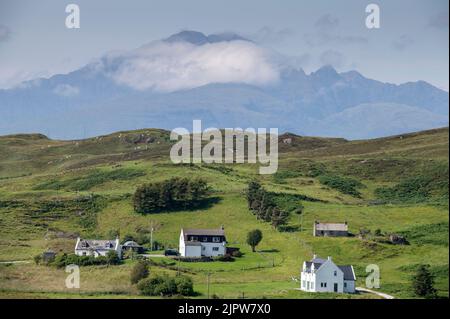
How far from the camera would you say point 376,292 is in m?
79.2

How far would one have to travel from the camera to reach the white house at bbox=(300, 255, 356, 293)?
80.1m

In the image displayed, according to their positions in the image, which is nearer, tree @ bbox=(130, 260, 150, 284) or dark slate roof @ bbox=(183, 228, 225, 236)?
tree @ bbox=(130, 260, 150, 284)

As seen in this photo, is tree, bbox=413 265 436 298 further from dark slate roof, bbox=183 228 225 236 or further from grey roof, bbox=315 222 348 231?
dark slate roof, bbox=183 228 225 236

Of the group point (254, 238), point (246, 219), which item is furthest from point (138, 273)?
point (246, 219)

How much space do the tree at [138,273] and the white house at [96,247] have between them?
12.8 m

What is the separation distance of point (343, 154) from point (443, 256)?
100m

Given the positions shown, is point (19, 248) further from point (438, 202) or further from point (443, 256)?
point (438, 202)

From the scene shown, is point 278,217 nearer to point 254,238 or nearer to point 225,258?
point 254,238

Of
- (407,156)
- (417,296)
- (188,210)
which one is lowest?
(417,296)

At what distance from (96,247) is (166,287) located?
78.9ft

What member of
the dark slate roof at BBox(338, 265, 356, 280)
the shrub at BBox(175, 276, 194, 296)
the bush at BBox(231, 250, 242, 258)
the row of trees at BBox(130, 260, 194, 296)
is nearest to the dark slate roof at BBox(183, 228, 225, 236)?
the bush at BBox(231, 250, 242, 258)

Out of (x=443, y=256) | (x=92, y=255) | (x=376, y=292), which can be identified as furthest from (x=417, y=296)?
(x=92, y=255)

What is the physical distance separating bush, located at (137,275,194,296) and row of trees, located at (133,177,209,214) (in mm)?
42305
